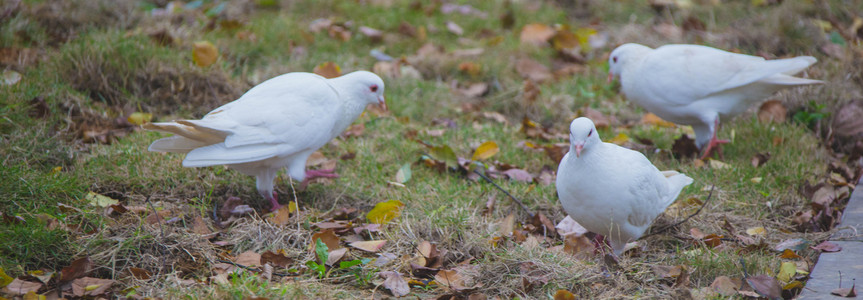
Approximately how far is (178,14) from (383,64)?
1929 mm

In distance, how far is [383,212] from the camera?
11.1ft

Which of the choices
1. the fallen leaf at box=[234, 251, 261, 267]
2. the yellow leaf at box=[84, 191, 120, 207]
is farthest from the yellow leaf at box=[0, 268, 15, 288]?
the fallen leaf at box=[234, 251, 261, 267]

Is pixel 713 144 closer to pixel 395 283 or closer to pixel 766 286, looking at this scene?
pixel 766 286

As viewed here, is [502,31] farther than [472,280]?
Yes

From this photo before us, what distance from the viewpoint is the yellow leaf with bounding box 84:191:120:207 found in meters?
3.21

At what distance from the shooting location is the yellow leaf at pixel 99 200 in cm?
321

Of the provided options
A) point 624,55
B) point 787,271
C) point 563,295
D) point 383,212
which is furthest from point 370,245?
point 624,55

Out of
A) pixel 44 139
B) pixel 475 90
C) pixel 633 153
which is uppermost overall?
pixel 633 153

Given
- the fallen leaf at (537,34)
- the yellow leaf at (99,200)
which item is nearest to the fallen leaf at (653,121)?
the fallen leaf at (537,34)

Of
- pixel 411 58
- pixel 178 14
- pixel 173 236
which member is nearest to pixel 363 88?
pixel 173 236

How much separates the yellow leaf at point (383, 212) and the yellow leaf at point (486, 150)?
36.3 inches

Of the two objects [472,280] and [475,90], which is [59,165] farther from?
[475,90]

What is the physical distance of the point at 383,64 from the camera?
559cm

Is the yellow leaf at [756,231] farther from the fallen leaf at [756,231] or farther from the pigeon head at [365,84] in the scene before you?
the pigeon head at [365,84]
